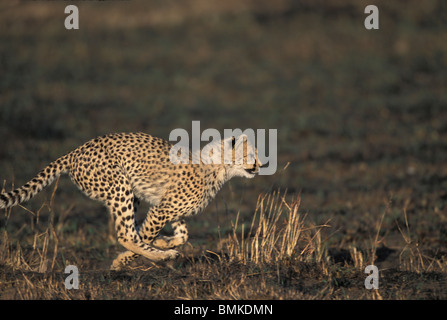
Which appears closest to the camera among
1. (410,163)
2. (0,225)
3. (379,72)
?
(0,225)

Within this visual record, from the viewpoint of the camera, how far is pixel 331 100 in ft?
51.0

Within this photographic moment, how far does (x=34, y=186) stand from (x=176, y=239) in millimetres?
1350

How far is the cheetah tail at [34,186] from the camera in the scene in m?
5.98

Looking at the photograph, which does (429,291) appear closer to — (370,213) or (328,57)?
(370,213)

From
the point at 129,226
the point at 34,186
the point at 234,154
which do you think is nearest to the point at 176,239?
the point at 129,226

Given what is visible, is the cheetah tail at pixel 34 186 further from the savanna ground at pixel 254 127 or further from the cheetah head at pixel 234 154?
the cheetah head at pixel 234 154

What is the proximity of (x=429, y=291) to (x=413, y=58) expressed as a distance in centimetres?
1285

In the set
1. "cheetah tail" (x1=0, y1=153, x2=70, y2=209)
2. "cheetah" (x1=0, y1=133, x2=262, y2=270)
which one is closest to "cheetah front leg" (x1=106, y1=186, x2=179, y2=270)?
"cheetah" (x1=0, y1=133, x2=262, y2=270)

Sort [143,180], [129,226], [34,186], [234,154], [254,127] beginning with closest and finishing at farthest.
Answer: [34,186] → [129,226] → [143,180] → [234,154] → [254,127]

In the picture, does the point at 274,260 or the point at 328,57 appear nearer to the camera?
the point at 274,260

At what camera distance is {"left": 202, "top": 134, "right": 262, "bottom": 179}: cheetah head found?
21.9ft

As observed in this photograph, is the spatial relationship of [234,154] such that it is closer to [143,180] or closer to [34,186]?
[143,180]

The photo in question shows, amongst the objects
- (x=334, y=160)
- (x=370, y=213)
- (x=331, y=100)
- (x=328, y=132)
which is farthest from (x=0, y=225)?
(x=331, y=100)

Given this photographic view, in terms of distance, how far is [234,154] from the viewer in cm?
666
